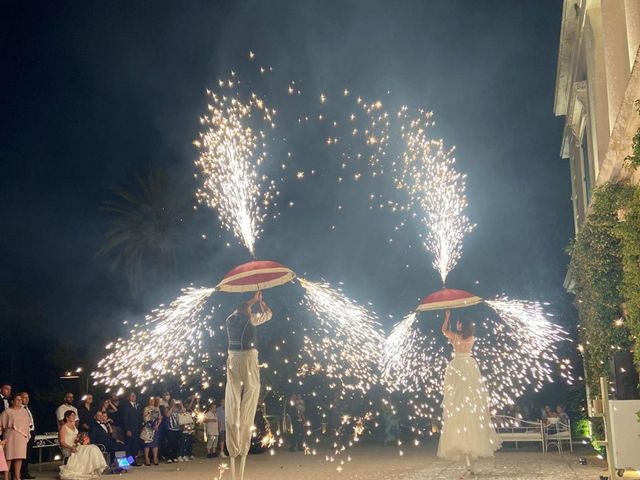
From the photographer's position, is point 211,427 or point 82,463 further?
point 211,427

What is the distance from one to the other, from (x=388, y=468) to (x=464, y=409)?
77.0 inches

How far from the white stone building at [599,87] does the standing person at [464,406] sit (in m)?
3.61

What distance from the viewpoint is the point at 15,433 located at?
13.2m

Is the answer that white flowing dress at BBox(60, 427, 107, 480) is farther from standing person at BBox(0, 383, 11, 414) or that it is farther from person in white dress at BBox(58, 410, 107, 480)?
standing person at BBox(0, 383, 11, 414)

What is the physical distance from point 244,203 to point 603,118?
7.70 meters

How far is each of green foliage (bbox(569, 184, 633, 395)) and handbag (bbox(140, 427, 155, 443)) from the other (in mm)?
9308

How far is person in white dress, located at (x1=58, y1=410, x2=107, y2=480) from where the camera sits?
14453mm

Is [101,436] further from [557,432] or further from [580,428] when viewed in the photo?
[580,428]

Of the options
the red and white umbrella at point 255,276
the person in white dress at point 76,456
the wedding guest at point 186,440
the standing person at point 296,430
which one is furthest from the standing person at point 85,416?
the red and white umbrella at point 255,276

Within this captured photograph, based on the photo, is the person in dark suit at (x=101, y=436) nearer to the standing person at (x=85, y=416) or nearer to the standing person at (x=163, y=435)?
the standing person at (x=85, y=416)

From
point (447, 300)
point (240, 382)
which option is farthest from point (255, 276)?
point (447, 300)

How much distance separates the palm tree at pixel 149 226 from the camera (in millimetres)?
33625

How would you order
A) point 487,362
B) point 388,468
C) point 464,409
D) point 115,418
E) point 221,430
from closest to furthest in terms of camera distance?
point 464,409
point 388,468
point 115,418
point 221,430
point 487,362

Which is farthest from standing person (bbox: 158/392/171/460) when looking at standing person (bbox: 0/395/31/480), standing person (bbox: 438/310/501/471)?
standing person (bbox: 438/310/501/471)
